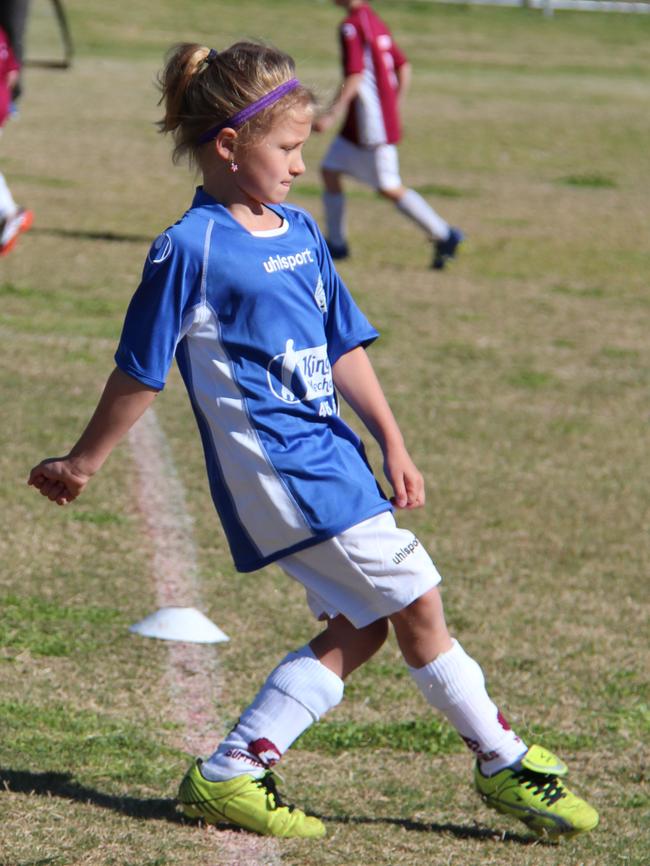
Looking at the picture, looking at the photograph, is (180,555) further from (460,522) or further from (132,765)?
(132,765)

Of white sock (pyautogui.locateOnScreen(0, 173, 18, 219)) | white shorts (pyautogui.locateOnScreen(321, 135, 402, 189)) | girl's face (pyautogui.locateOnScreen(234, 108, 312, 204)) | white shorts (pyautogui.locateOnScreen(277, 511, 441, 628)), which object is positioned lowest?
white shorts (pyautogui.locateOnScreen(321, 135, 402, 189))

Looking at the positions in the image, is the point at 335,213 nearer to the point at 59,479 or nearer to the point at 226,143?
the point at 226,143

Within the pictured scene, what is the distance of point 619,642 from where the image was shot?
4.59 m

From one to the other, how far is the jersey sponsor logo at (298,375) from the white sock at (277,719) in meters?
0.61

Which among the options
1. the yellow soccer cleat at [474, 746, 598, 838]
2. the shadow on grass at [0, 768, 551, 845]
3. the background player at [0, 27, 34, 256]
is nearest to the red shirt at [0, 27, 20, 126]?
the background player at [0, 27, 34, 256]

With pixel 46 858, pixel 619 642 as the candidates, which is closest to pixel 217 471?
pixel 46 858

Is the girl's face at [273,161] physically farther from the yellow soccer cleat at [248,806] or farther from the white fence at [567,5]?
the white fence at [567,5]

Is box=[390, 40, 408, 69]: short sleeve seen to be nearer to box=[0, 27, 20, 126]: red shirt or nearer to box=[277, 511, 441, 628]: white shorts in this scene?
box=[0, 27, 20, 126]: red shirt

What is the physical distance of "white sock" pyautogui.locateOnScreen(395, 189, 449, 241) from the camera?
35.1 feet

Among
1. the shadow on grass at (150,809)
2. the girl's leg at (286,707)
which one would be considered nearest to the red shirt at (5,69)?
the shadow on grass at (150,809)

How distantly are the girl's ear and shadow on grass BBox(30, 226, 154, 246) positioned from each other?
776 centimetres

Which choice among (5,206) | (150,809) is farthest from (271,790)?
(5,206)

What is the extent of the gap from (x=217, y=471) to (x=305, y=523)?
232 millimetres

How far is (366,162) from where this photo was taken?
35.7 feet
